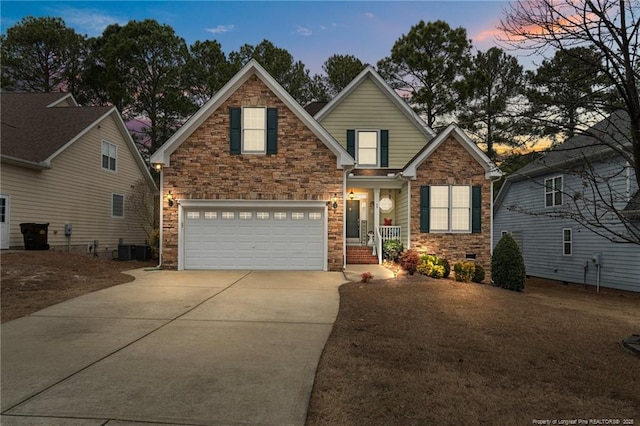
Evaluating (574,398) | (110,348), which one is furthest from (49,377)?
(574,398)

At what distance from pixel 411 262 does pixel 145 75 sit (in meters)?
25.6

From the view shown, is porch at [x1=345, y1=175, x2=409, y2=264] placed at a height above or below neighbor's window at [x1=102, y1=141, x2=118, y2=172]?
below

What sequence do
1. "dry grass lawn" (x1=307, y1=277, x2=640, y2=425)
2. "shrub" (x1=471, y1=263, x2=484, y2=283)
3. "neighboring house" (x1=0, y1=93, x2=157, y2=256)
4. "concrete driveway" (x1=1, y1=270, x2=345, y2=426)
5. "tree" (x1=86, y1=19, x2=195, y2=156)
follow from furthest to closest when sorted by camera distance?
"tree" (x1=86, y1=19, x2=195, y2=156)
"neighboring house" (x1=0, y1=93, x2=157, y2=256)
"shrub" (x1=471, y1=263, x2=484, y2=283)
"dry grass lawn" (x1=307, y1=277, x2=640, y2=425)
"concrete driveway" (x1=1, y1=270, x2=345, y2=426)

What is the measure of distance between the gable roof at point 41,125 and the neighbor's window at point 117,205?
2.93 metres

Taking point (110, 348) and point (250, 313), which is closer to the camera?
point (110, 348)

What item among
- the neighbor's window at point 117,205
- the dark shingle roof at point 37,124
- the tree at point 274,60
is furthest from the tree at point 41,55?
the neighbor's window at point 117,205

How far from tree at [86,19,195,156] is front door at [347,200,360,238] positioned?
18.1 metres

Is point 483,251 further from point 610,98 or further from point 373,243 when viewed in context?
point 610,98

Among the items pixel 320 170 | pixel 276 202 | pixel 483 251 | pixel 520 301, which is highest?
pixel 320 170

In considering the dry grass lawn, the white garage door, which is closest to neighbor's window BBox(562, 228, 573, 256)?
the dry grass lawn

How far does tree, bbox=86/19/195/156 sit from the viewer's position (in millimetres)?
30109

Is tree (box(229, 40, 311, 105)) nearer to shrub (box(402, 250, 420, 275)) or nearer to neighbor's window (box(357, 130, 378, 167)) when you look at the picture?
neighbor's window (box(357, 130, 378, 167))

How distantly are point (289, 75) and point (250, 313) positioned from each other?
88.4 feet

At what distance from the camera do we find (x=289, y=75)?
105 feet
